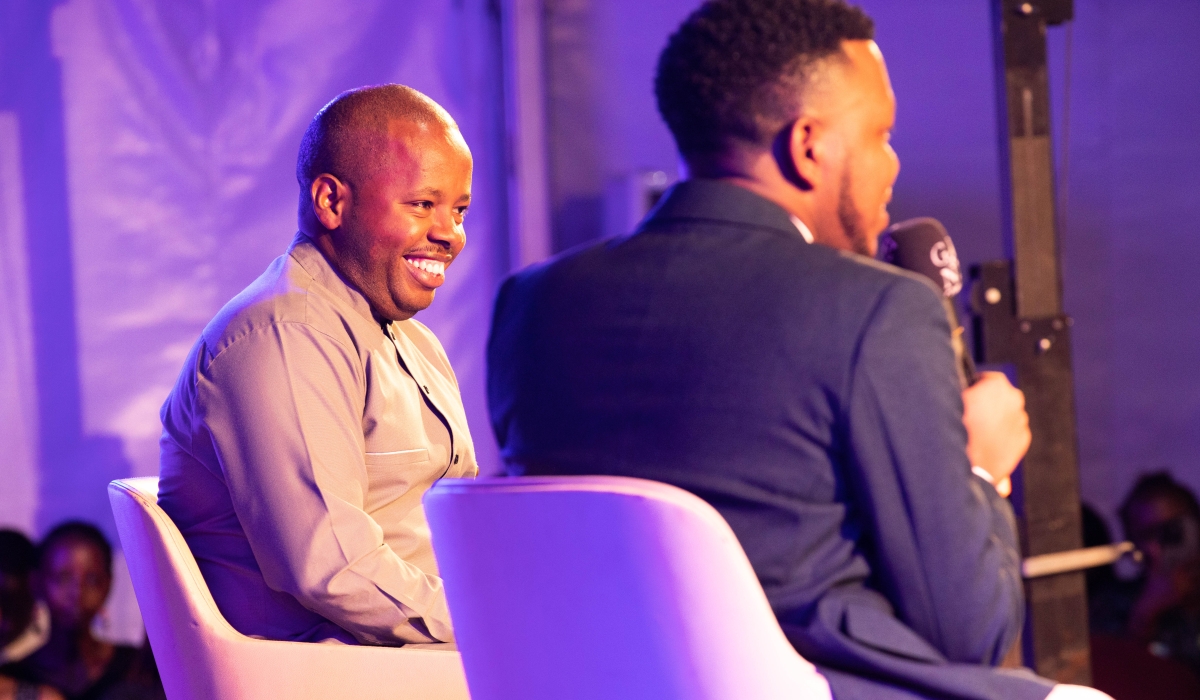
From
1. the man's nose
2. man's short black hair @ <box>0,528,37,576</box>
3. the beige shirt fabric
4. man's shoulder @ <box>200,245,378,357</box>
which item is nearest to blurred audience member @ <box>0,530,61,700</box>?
man's short black hair @ <box>0,528,37,576</box>

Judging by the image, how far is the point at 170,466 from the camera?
170 cm

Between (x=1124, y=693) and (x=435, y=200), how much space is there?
2220mm

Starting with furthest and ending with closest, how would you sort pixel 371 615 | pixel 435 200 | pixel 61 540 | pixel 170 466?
1. pixel 61 540
2. pixel 435 200
3. pixel 170 466
4. pixel 371 615

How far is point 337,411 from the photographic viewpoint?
5.27ft

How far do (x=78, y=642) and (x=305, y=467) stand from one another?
2.10 meters

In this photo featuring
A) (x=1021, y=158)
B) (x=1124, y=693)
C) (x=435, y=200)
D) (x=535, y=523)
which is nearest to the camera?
(x=535, y=523)

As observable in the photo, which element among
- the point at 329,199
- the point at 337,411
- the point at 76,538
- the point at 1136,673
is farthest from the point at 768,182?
the point at 76,538

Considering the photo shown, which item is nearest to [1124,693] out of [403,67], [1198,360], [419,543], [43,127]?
[1198,360]

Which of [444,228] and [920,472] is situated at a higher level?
[444,228]

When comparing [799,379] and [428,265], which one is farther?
[428,265]

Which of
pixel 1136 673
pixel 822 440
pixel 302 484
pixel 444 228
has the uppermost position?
pixel 444 228

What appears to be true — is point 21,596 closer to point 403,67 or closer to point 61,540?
point 61,540

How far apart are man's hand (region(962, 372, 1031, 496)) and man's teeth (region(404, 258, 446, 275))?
0.88 meters

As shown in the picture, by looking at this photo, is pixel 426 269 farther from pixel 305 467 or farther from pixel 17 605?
pixel 17 605
